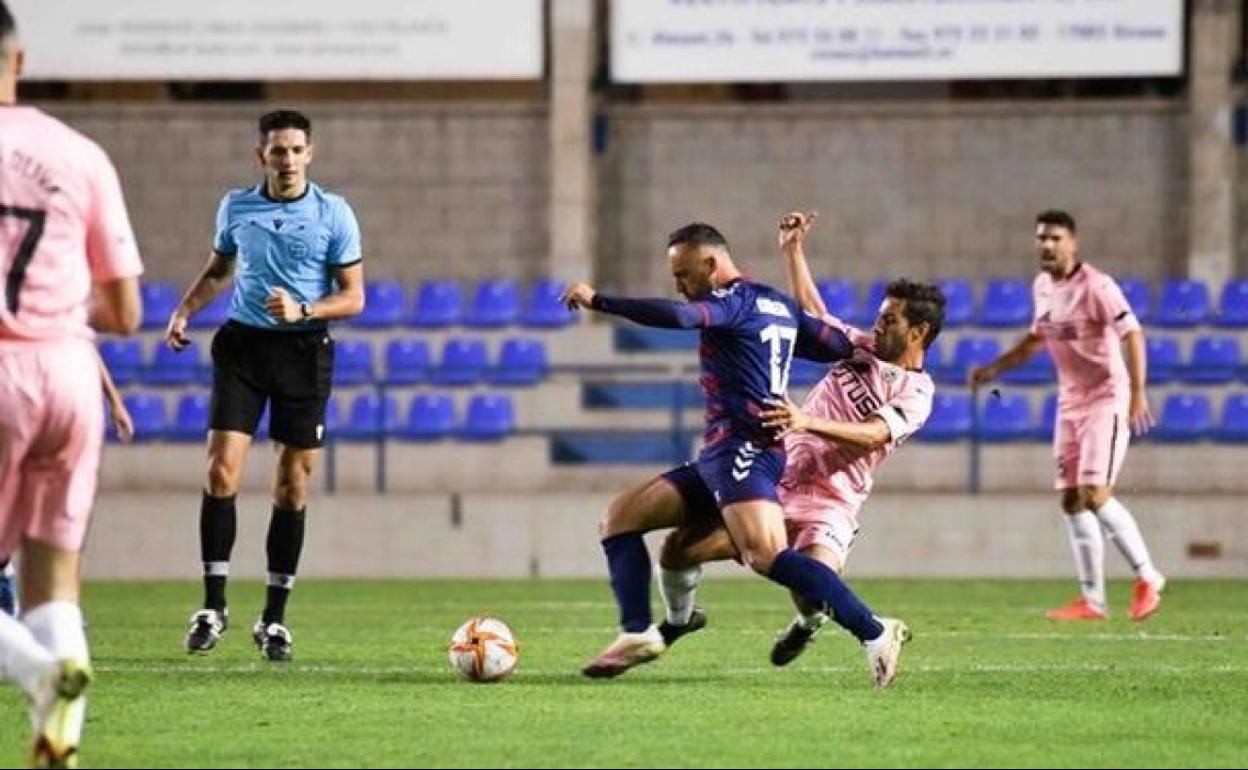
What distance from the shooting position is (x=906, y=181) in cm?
2489

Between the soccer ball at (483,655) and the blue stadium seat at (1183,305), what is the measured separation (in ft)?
44.0

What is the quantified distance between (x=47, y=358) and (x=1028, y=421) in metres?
16.0

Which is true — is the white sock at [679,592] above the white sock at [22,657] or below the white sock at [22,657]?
below

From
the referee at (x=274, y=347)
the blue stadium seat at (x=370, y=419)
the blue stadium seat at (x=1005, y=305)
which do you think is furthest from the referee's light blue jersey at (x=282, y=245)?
the blue stadium seat at (x=1005, y=305)

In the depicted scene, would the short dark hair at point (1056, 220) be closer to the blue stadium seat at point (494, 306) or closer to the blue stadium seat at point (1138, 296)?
the blue stadium seat at point (1138, 296)

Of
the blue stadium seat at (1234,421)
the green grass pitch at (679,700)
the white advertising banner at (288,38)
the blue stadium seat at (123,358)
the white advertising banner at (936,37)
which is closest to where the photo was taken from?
the green grass pitch at (679,700)

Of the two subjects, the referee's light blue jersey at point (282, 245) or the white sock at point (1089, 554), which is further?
the white sock at point (1089, 554)

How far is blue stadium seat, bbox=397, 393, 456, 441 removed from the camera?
893 inches

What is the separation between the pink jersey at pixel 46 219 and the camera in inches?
283

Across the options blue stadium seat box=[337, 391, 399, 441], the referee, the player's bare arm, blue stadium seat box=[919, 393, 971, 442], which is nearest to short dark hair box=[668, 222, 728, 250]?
the referee

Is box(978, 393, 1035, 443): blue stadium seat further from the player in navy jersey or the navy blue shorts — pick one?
the navy blue shorts

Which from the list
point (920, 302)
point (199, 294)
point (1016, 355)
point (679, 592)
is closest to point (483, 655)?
point (679, 592)

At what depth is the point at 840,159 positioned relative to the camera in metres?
25.0

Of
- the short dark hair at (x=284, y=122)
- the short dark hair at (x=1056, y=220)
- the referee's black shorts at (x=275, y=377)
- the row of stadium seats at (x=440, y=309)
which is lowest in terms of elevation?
the row of stadium seats at (x=440, y=309)
